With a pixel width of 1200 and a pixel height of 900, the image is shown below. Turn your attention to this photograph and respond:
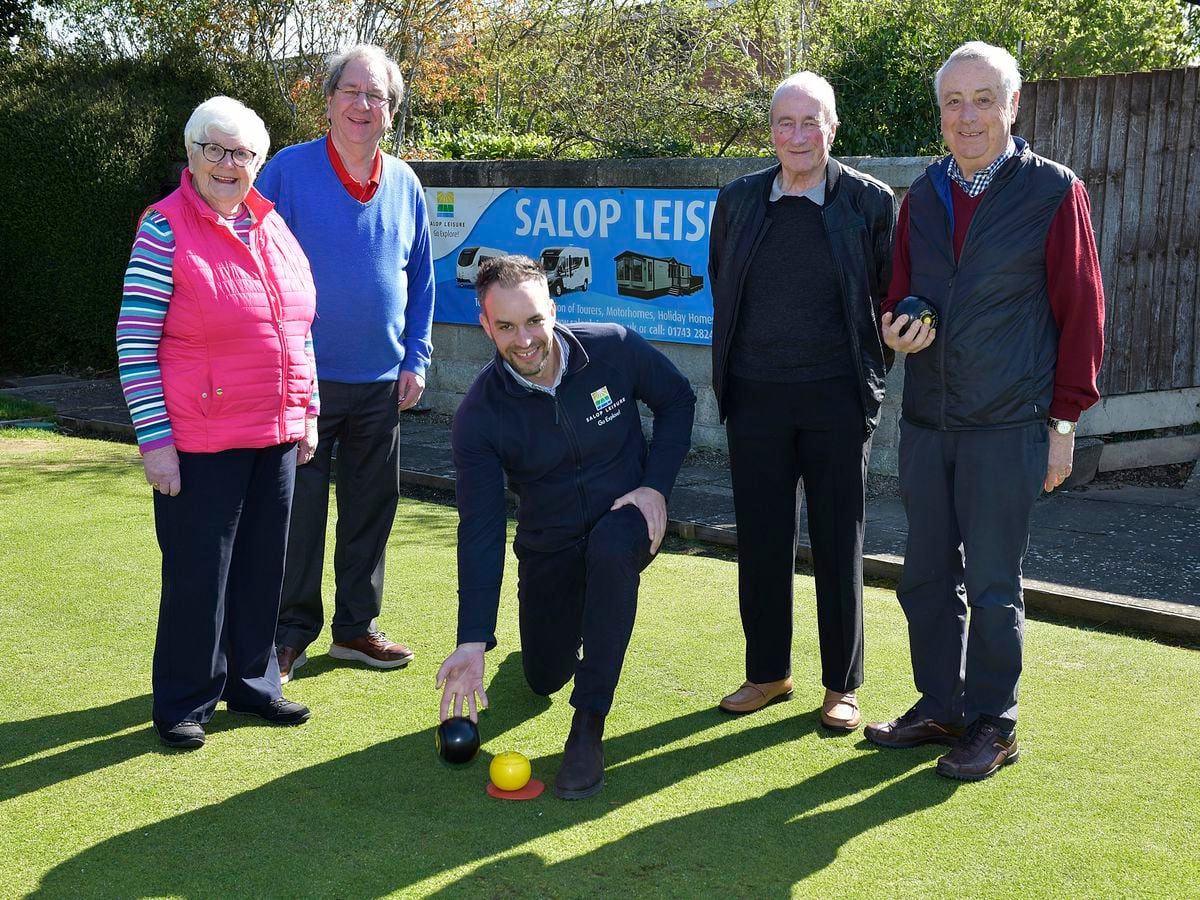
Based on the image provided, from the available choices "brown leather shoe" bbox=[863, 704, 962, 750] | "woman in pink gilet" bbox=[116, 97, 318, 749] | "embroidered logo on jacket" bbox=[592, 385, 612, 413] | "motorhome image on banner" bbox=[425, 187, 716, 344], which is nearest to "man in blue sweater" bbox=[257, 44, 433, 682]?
"woman in pink gilet" bbox=[116, 97, 318, 749]

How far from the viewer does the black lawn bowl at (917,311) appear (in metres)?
3.40

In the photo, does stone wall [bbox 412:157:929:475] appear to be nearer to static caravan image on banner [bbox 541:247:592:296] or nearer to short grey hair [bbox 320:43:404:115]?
static caravan image on banner [bbox 541:247:592:296]

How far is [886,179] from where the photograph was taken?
23.4ft

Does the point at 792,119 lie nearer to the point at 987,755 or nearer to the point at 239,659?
the point at 987,755

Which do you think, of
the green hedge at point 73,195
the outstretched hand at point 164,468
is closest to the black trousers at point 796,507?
the outstretched hand at point 164,468

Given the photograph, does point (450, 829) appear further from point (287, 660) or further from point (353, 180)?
point (353, 180)

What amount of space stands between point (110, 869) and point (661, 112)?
1029 cm

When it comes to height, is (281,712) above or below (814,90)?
Result: below

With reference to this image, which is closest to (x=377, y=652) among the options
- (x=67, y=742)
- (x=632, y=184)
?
(x=67, y=742)

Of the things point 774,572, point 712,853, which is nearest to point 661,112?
point 774,572

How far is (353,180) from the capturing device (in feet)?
→ 14.0

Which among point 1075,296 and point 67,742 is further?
point 67,742

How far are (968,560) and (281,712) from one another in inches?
83.8

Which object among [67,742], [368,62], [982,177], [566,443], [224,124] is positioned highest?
[368,62]
